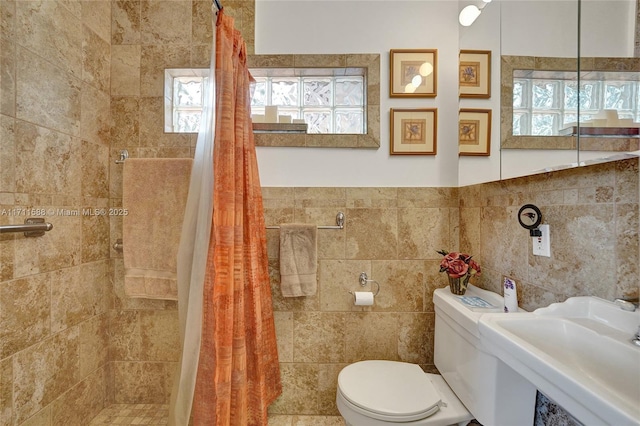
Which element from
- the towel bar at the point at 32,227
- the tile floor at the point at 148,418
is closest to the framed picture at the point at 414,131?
the tile floor at the point at 148,418

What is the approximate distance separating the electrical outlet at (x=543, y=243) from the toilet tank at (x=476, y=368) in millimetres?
302

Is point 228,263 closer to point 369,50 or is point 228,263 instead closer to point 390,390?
point 390,390

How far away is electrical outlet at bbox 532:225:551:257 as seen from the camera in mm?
1067

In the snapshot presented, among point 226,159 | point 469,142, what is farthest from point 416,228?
point 226,159

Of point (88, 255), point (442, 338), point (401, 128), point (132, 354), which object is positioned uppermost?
point (401, 128)

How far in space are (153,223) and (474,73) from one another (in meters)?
1.86

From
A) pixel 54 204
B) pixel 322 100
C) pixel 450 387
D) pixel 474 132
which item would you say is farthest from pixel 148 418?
pixel 474 132

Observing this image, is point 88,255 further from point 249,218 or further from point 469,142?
point 469,142

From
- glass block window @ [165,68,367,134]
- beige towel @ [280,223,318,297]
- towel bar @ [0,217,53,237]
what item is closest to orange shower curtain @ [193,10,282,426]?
beige towel @ [280,223,318,297]

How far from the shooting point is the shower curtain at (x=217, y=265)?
1.10 meters

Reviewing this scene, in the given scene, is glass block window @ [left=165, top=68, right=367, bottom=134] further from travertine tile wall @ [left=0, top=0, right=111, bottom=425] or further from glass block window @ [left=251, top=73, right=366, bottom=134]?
travertine tile wall @ [left=0, top=0, right=111, bottom=425]

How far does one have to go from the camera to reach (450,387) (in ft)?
4.23

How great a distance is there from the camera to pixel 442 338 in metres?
1.39

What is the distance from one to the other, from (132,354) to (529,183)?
2304 mm
